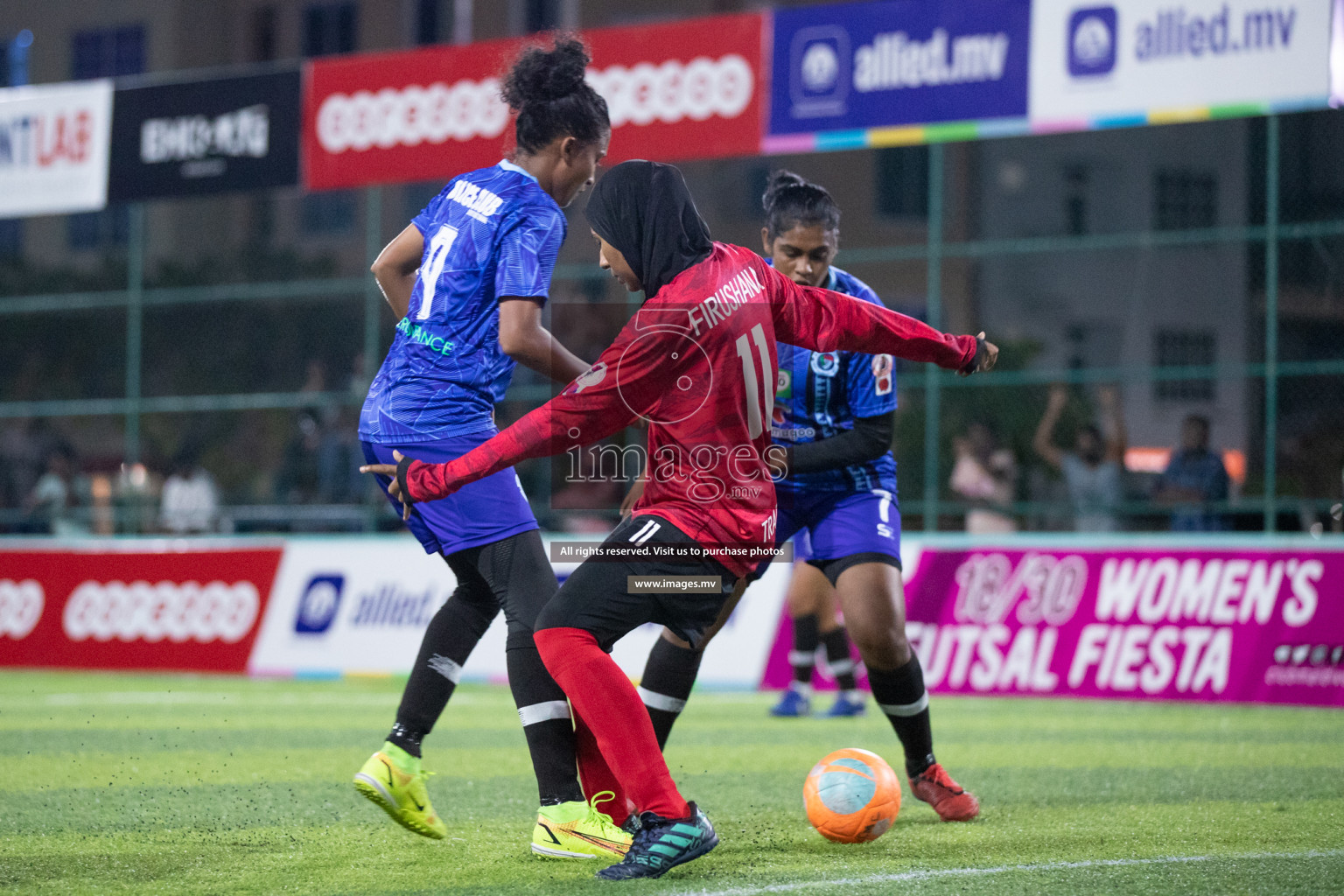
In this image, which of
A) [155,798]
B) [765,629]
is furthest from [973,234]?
[155,798]

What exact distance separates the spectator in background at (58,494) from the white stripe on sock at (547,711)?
14.1 m

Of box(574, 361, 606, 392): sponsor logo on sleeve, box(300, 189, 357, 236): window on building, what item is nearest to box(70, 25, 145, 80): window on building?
box(300, 189, 357, 236): window on building

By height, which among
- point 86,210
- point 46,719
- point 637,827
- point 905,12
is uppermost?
point 905,12

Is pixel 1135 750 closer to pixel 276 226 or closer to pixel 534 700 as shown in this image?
pixel 534 700

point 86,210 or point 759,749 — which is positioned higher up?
point 86,210

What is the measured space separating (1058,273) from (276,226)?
1653cm

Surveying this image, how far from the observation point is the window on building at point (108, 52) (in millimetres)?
36312

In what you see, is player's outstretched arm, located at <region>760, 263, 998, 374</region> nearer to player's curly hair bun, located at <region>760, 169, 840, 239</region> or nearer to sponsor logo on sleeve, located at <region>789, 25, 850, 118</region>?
player's curly hair bun, located at <region>760, 169, 840, 239</region>

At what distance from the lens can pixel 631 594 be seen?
464 cm

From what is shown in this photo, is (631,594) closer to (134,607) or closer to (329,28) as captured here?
(134,607)

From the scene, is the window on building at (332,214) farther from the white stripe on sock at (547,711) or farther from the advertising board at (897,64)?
the white stripe on sock at (547,711)

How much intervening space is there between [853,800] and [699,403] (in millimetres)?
1506

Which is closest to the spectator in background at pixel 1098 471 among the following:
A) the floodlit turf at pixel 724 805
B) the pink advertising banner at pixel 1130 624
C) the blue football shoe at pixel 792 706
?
the pink advertising banner at pixel 1130 624

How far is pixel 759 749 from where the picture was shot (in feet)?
A: 27.8
